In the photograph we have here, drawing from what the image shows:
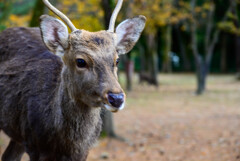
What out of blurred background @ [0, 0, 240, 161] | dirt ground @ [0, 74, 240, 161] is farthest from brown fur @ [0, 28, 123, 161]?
dirt ground @ [0, 74, 240, 161]

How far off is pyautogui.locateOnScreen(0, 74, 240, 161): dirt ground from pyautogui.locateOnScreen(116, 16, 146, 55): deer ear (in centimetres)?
358

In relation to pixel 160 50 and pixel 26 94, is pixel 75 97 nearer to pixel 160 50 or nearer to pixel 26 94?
pixel 26 94

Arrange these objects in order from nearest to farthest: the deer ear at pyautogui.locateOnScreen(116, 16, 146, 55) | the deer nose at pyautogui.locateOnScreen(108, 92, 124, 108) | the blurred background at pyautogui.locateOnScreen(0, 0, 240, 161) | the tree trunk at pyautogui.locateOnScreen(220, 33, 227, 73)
A: the deer nose at pyautogui.locateOnScreen(108, 92, 124, 108) < the deer ear at pyautogui.locateOnScreen(116, 16, 146, 55) < the blurred background at pyautogui.locateOnScreen(0, 0, 240, 161) < the tree trunk at pyautogui.locateOnScreen(220, 33, 227, 73)

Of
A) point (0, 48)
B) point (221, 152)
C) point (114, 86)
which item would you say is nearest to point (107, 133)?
point (221, 152)

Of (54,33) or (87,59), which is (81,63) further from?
(54,33)

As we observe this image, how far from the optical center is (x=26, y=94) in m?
4.39

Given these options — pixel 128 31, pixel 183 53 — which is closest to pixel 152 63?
pixel 183 53

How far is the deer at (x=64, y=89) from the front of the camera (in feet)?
11.5

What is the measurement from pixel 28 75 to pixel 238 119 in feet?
26.1

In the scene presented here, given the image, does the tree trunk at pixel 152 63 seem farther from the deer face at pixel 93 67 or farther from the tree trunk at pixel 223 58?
the deer face at pixel 93 67

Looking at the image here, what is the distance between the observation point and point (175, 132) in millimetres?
9586

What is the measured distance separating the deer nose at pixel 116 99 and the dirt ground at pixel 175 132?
4.03 meters

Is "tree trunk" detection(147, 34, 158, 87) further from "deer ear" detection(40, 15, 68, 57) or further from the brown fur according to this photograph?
"deer ear" detection(40, 15, 68, 57)

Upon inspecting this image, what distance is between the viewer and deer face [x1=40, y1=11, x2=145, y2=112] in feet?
11.1
